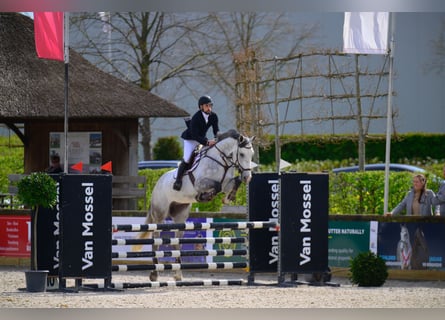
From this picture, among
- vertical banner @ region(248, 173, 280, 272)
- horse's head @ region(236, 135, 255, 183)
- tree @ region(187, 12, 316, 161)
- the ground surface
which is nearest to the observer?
the ground surface

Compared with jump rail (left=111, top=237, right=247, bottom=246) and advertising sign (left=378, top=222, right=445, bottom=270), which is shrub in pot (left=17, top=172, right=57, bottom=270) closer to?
jump rail (left=111, top=237, right=247, bottom=246)

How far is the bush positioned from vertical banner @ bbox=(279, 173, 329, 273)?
1.31ft

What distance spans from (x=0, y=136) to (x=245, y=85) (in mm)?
8346

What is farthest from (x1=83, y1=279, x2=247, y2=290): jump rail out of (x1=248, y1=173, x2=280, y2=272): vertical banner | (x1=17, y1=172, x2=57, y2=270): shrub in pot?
(x1=17, y1=172, x2=57, y2=270): shrub in pot

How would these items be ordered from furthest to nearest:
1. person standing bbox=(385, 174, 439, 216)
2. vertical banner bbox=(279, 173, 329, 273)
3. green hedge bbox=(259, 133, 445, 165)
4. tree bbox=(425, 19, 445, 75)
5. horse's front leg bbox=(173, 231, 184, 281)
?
green hedge bbox=(259, 133, 445, 165)
tree bbox=(425, 19, 445, 75)
person standing bbox=(385, 174, 439, 216)
horse's front leg bbox=(173, 231, 184, 281)
vertical banner bbox=(279, 173, 329, 273)

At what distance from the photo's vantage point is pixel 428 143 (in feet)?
90.9

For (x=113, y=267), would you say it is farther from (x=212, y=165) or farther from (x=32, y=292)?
(x=212, y=165)

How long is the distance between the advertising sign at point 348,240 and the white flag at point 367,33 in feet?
9.37

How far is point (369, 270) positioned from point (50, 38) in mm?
6412

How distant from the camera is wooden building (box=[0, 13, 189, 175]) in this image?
21094mm

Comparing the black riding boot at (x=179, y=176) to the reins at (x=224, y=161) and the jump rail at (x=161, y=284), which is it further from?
the jump rail at (x=161, y=284)

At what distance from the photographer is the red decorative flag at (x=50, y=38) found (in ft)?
53.7

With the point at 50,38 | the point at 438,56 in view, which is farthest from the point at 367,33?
the point at 438,56

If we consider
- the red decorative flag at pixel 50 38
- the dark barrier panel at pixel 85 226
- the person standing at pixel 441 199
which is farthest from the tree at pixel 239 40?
the dark barrier panel at pixel 85 226
